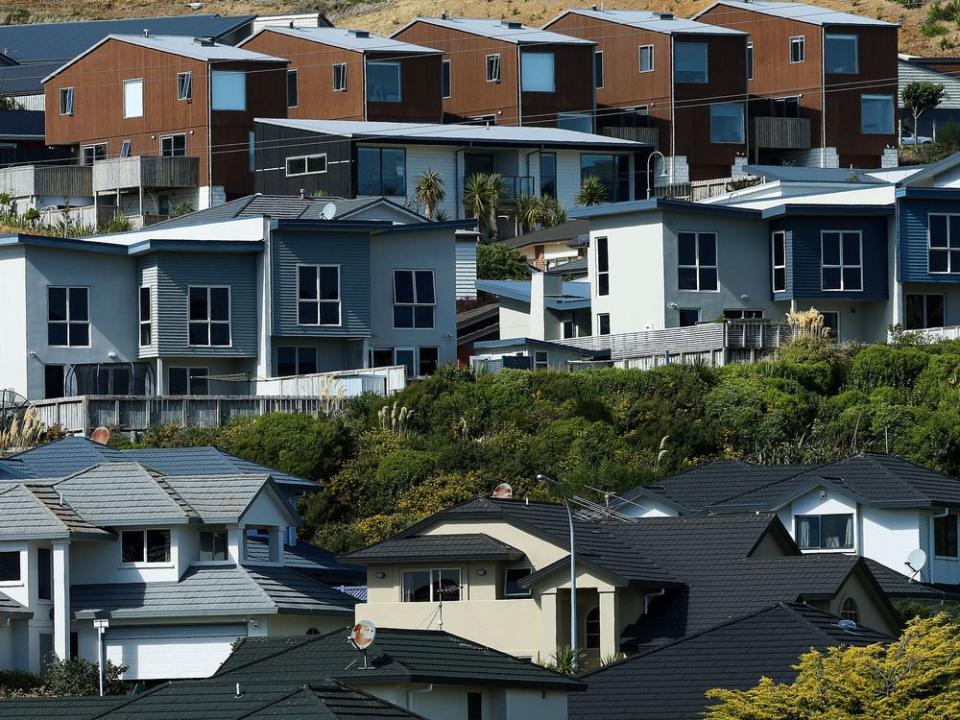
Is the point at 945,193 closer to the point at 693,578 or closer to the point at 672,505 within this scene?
the point at 672,505

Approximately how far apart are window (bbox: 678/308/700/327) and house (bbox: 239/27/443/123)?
101ft

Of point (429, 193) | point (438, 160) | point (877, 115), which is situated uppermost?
point (877, 115)

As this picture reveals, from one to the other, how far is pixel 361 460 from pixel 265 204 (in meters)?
19.4

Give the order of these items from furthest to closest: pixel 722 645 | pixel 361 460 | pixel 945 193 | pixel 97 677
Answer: pixel 945 193
pixel 361 460
pixel 97 677
pixel 722 645

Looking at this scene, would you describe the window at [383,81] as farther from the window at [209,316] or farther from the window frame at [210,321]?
the window at [209,316]

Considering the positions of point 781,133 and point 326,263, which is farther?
point 781,133

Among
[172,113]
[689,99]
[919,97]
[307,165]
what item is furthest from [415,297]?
[919,97]

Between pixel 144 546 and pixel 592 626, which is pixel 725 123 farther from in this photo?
pixel 144 546

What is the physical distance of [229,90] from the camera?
10275 centimetres

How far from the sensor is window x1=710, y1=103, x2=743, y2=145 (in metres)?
111

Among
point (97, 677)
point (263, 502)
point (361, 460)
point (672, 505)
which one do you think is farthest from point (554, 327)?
point (97, 677)

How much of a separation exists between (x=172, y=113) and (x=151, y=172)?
2.97 meters

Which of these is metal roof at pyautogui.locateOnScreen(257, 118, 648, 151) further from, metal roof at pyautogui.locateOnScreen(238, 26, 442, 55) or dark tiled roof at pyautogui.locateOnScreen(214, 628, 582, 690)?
dark tiled roof at pyautogui.locateOnScreen(214, 628, 582, 690)

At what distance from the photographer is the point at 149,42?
105562 millimetres
